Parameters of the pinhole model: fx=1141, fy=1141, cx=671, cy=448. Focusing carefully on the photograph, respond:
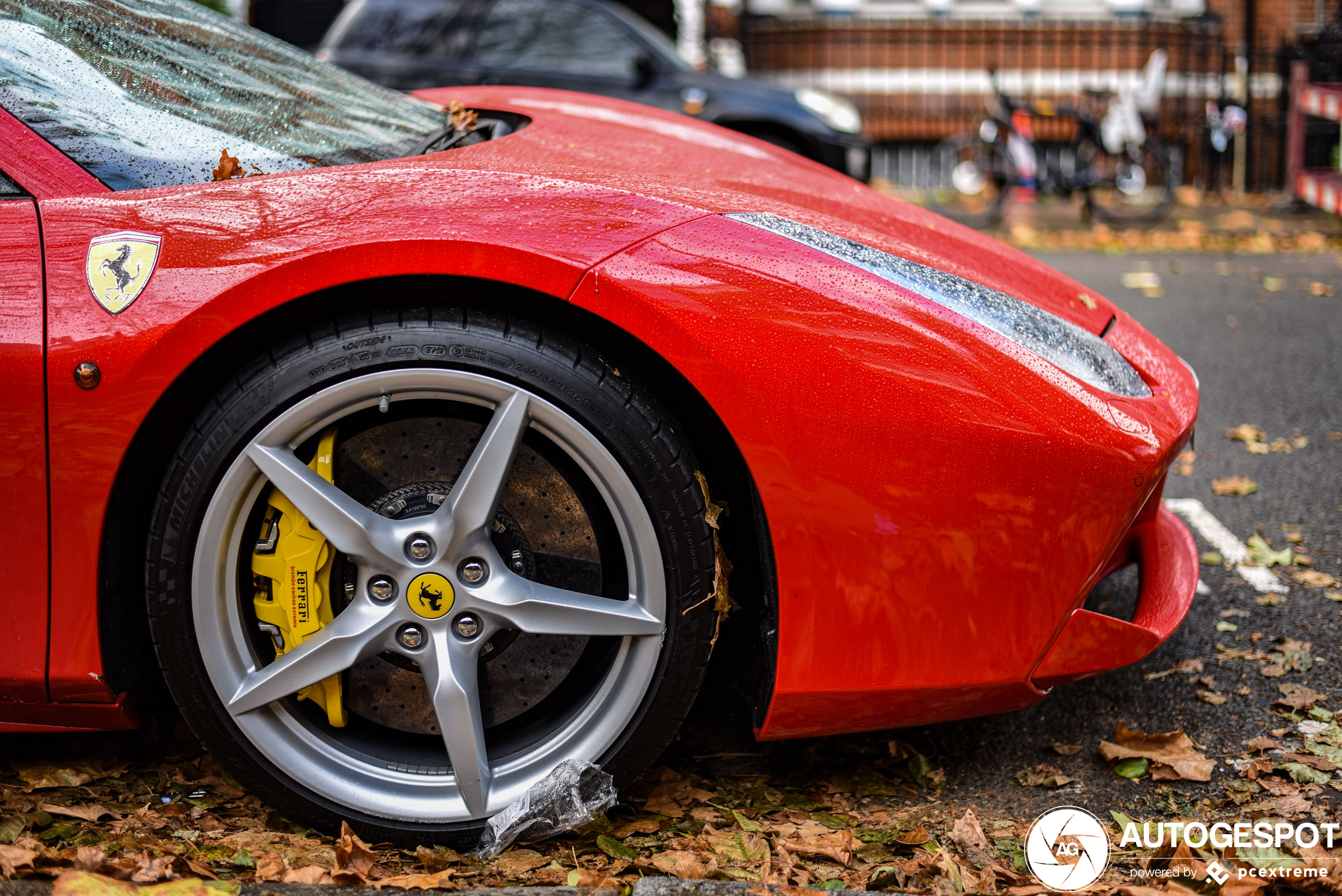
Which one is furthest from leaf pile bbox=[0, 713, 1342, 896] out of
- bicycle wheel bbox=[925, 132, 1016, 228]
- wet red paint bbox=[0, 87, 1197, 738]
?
bicycle wheel bbox=[925, 132, 1016, 228]

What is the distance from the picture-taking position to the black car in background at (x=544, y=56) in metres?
7.76

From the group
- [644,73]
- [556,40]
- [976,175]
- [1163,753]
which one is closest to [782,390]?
[1163,753]

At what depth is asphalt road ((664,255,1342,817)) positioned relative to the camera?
2.24m

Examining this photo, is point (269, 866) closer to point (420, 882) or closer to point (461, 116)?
point (420, 882)

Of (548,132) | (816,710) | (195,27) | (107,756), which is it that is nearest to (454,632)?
(816,710)

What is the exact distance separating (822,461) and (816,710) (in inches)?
17.4

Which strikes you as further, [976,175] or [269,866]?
[976,175]

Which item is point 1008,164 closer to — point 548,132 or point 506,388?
point 548,132

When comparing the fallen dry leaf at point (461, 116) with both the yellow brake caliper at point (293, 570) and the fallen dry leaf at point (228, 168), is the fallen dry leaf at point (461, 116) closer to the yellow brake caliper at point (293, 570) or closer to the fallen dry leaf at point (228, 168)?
the fallen dry leaf at point (228, 168)

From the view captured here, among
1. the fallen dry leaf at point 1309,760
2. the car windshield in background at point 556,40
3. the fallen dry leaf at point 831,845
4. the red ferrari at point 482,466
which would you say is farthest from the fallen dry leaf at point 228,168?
the car windshield in background at point 556,40

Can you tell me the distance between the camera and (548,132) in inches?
97.1

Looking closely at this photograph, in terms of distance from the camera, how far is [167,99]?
2.06m

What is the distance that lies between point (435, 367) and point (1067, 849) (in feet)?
4.42

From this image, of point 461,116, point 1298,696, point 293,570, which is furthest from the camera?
point 461,116
